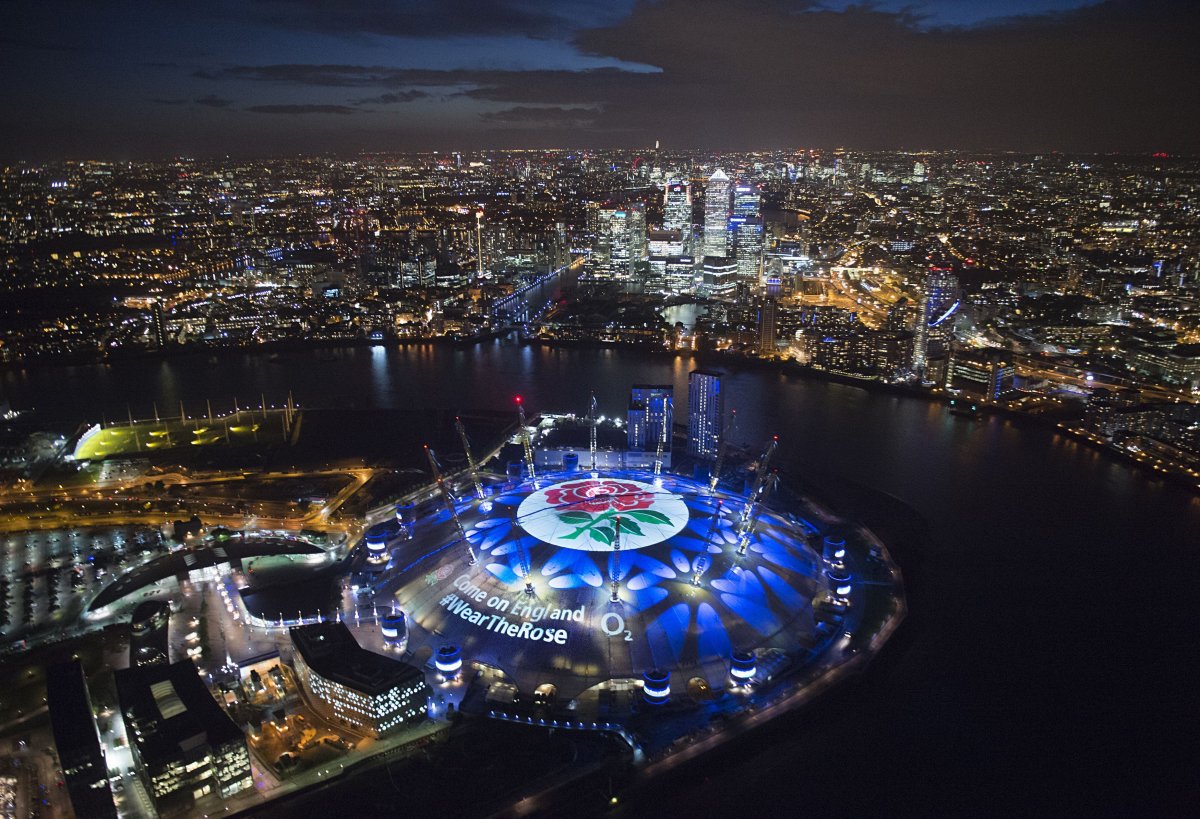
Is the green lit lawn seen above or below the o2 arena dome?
below

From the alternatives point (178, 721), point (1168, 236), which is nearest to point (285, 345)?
point (178, 721)

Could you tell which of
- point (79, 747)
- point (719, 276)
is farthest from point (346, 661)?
point (719, 276)

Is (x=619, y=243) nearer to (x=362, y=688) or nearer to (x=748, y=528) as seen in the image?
(x=748, y=528)

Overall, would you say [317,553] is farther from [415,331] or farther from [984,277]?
[984,277]

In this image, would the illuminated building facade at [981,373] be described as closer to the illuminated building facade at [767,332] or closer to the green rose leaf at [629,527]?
the illuminated building facade at [767,332]

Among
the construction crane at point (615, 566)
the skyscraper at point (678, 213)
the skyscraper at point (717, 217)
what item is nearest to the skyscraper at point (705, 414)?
the construction crane at point (615, 566)

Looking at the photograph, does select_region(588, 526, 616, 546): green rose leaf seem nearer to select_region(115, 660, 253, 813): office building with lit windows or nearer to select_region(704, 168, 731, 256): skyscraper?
select_region(115, 660, 253, 813): office building with lit windows

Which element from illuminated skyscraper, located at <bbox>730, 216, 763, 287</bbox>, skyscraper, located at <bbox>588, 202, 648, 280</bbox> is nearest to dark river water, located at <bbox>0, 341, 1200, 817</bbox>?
illuminated skyscraper, located at <bbox>730, 216, 763, 287</bbox>
